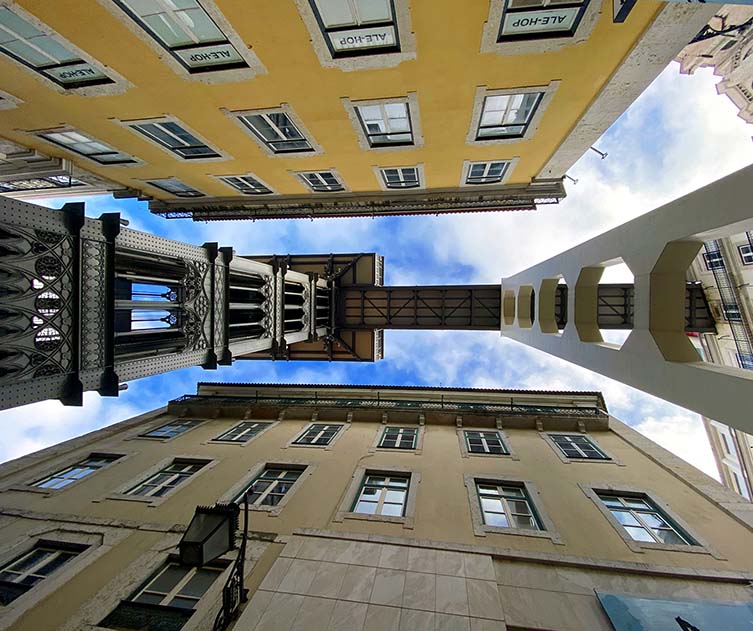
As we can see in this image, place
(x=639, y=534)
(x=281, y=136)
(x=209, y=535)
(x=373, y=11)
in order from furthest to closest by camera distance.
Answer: (x=281, y=136) < (x=639, y=534) < (x=373, y=11) < (x=209, y=535)

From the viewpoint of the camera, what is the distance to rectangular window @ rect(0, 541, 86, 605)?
28.4 ft

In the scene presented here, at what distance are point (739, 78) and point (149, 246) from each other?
112 feet

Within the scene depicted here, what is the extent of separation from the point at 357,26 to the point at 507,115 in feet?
19.3

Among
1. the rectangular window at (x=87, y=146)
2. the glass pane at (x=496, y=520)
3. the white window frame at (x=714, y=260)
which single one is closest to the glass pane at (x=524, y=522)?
the glass pane at (x=496, y=520)

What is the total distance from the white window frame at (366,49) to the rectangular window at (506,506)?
12.7 m

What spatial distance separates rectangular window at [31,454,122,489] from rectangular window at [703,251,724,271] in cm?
3206

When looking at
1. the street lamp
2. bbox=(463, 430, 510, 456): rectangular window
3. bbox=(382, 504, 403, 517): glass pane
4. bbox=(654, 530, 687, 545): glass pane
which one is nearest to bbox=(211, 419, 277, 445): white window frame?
bbox=(382, 504, 403, 517): glass pane

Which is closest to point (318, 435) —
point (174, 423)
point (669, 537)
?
point (174, 423)

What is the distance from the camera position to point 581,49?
32.7 ft

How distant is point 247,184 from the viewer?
19.0m

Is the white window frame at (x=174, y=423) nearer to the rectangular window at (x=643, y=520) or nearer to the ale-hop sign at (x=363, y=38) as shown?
the ale-hop sign at (x=363, y=38)

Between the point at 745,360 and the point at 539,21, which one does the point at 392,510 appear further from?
the point at 745,360

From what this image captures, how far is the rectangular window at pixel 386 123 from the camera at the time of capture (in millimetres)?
12812

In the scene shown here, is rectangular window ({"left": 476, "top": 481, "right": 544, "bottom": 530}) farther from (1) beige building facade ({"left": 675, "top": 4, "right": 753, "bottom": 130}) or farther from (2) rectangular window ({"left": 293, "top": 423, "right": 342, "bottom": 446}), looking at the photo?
(1) beige building facade ({"left": 675, "top": 4, "right": 753, "bottom": 130})
